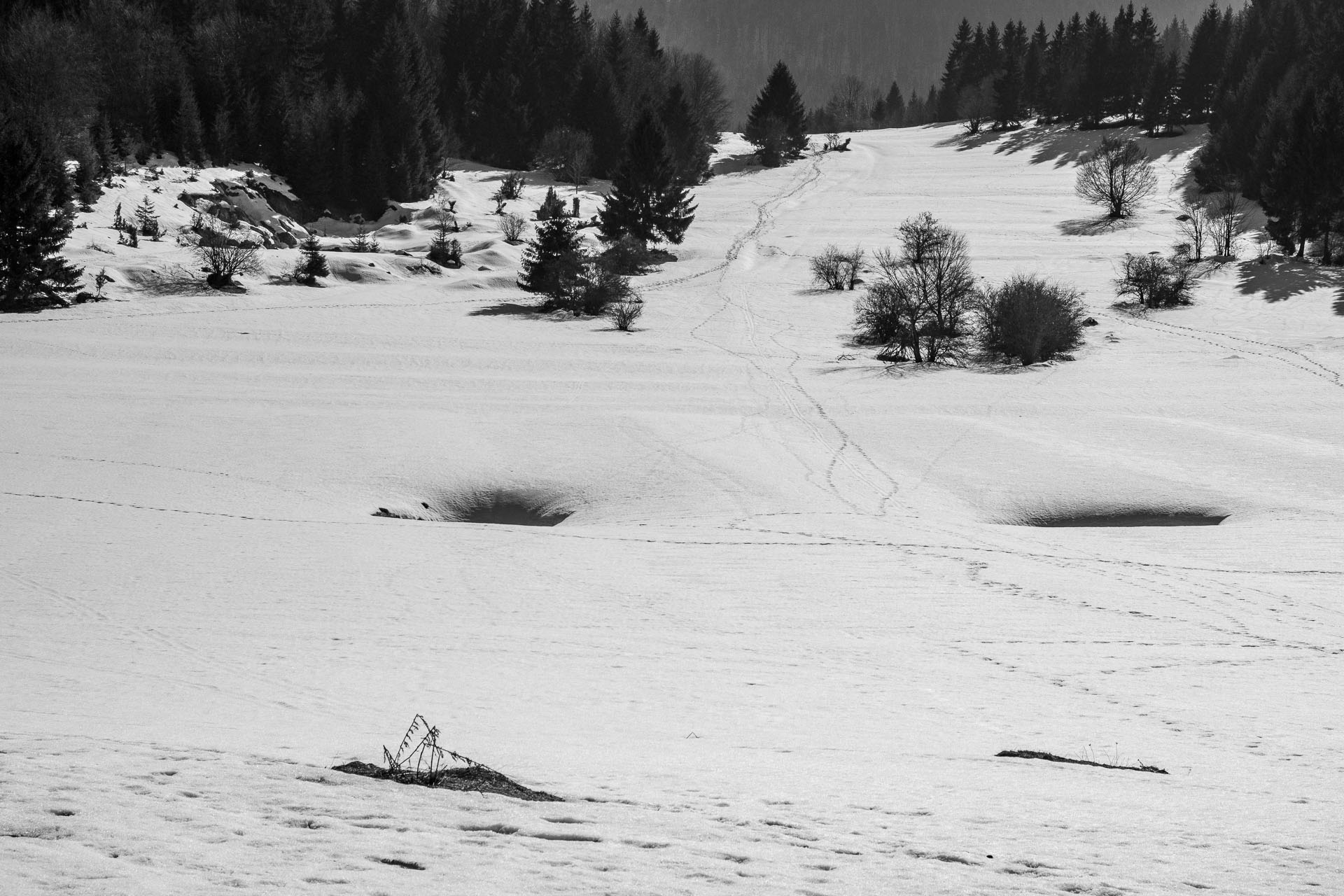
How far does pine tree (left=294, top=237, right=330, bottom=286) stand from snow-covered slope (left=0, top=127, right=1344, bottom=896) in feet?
23.4

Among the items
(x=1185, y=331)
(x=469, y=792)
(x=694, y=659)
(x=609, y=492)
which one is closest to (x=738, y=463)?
(x=609, y=492)

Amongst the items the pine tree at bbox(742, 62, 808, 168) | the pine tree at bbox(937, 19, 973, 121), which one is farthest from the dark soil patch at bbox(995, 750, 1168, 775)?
the pine tree at bbox(937, 19, 973, 121)

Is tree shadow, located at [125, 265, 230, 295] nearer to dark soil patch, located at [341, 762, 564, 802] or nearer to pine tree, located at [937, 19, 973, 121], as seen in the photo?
dark soil patch, located at [341, 762, 564, 802]

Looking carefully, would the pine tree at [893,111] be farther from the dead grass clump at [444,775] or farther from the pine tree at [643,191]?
the dead grass clump at [444,775]

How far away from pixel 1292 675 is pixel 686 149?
66910 mm

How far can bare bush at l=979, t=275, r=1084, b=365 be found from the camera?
33.8 m

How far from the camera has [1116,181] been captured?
61.7m

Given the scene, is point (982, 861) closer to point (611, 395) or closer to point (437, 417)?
point (437, 417)

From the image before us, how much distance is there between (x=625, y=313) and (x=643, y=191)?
17.2 metres

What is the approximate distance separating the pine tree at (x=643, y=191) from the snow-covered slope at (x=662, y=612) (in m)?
19.0

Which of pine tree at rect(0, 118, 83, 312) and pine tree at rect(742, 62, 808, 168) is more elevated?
pine tree at rect(742, 62, 808, 168)

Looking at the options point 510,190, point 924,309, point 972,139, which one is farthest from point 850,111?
point 924,309

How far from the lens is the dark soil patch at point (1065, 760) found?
23.8ft

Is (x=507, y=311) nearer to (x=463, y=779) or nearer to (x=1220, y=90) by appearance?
(x=463, y=779)
